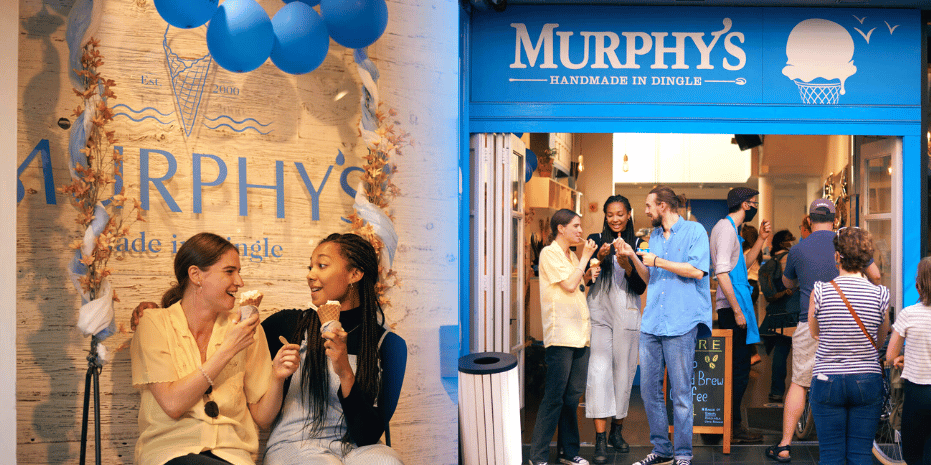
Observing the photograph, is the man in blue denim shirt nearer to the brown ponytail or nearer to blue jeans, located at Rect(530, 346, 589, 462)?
blue jeans, located at Rect(530, 346, 589, 462)

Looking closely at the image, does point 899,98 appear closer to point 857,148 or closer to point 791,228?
point 857,148

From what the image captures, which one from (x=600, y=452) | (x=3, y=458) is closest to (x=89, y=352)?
(x=3, y=458)

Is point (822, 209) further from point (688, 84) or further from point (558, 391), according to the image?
point (558, 391)

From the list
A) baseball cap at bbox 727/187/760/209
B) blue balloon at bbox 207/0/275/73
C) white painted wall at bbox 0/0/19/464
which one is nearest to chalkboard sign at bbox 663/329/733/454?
baseball cap at bbox 727/187/760/209

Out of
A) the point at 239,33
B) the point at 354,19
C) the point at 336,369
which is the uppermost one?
the point at 354,19

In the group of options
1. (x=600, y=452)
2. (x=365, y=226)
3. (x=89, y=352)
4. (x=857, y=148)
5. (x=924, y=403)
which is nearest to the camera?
(x=89, y=352)

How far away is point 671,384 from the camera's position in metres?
4.15

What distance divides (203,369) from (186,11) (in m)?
1.34

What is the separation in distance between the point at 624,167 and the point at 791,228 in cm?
141

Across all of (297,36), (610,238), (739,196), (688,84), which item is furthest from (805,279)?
(297,36)

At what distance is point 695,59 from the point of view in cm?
463

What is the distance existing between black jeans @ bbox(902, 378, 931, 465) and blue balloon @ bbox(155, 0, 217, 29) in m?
3.62

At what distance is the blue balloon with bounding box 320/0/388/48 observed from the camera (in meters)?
2.72

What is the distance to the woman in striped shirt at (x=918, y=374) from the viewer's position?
3.29 metres
